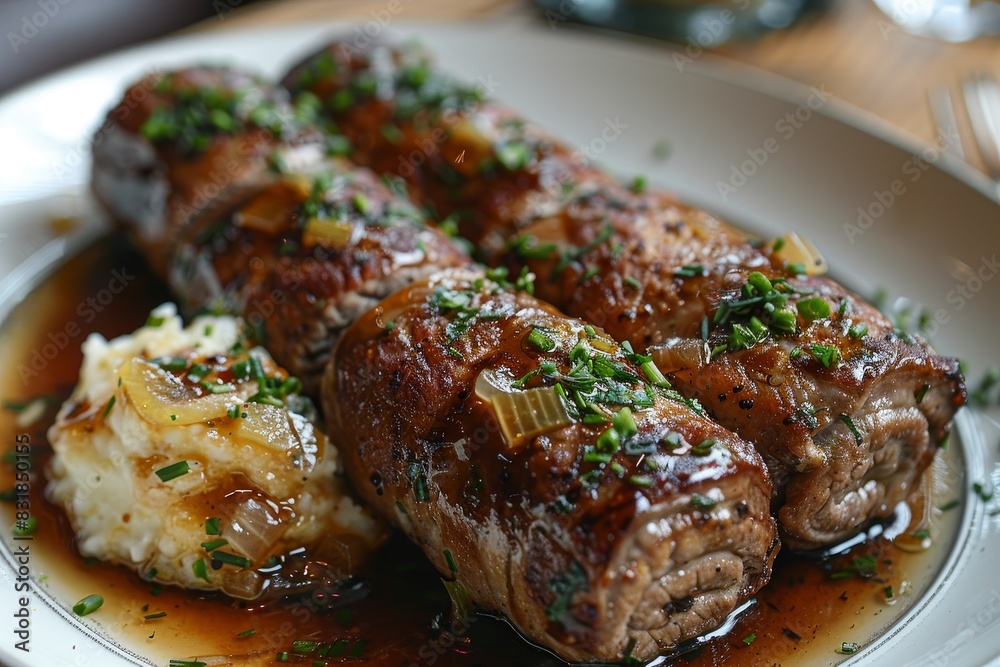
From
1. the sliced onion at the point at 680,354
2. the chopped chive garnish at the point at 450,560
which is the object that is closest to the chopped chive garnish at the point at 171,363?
the chopped chive garnish at the point at 450,560

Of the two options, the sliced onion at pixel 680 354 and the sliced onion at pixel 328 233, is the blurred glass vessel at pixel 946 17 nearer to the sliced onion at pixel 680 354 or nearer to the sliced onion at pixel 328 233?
the sliced onion at pixel 680 354

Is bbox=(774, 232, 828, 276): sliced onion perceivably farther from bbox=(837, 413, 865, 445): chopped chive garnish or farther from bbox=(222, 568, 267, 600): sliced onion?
bbox=(222, 568, 267, 600): sliced onion

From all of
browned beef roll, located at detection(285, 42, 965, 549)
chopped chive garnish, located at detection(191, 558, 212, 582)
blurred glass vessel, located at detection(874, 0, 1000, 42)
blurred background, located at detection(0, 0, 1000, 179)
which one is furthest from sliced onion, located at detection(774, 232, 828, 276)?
blurred glass vessel, located at detection(874, 0, 1000, 42)

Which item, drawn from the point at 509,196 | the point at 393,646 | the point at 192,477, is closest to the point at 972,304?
the point at 509,196

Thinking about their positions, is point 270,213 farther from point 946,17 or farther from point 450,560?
point 946,17

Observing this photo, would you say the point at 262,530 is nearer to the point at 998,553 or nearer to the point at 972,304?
the point at 998,553

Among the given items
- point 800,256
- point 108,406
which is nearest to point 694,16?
point 800,256
